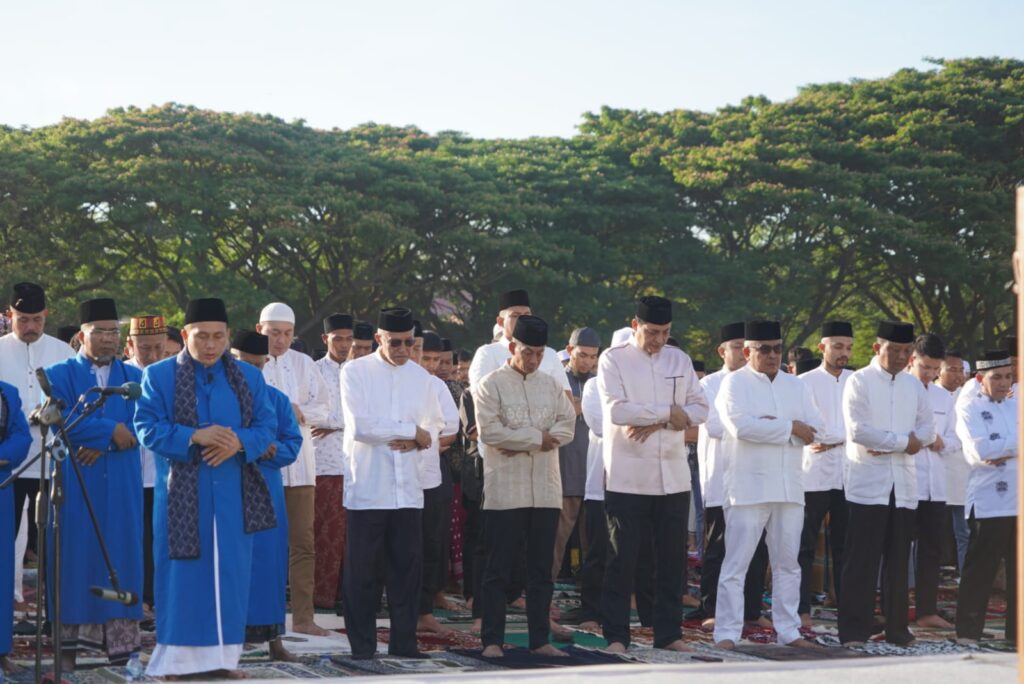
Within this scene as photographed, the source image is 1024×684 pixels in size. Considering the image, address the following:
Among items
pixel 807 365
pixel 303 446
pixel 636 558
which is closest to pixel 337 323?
pixel 303 446

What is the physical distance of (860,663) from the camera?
5.88m

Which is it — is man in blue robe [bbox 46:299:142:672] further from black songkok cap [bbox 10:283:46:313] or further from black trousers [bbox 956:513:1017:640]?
black trousers [bbox 956:513:1017:640]

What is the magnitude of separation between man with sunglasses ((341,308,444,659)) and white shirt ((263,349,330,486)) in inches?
36.4

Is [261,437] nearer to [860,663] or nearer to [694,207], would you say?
[860,663]

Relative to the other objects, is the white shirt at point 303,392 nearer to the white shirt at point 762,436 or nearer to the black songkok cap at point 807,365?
the white shirt at point 762,436

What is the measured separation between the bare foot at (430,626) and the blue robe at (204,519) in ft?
7.35

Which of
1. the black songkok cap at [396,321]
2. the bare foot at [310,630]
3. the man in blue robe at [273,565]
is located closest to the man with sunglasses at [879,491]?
the black songkok cap at [396,321]

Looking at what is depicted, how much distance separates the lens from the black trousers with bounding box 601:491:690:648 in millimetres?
9133

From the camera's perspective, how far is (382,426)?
28.9ft

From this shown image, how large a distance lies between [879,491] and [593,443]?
2241mm

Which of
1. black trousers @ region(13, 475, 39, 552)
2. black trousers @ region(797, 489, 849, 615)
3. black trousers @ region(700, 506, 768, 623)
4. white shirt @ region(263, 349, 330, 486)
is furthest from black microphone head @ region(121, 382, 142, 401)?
black trousers @ region(797, 489, 849, 615)

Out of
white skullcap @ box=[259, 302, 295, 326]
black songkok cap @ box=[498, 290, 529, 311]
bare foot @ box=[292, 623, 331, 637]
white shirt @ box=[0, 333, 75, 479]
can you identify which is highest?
black songkok cap @ box=[498, 290, 529, 311]

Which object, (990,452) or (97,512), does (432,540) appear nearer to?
(97,512)

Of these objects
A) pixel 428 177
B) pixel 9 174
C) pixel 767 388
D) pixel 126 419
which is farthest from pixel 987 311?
pixel 126 419
